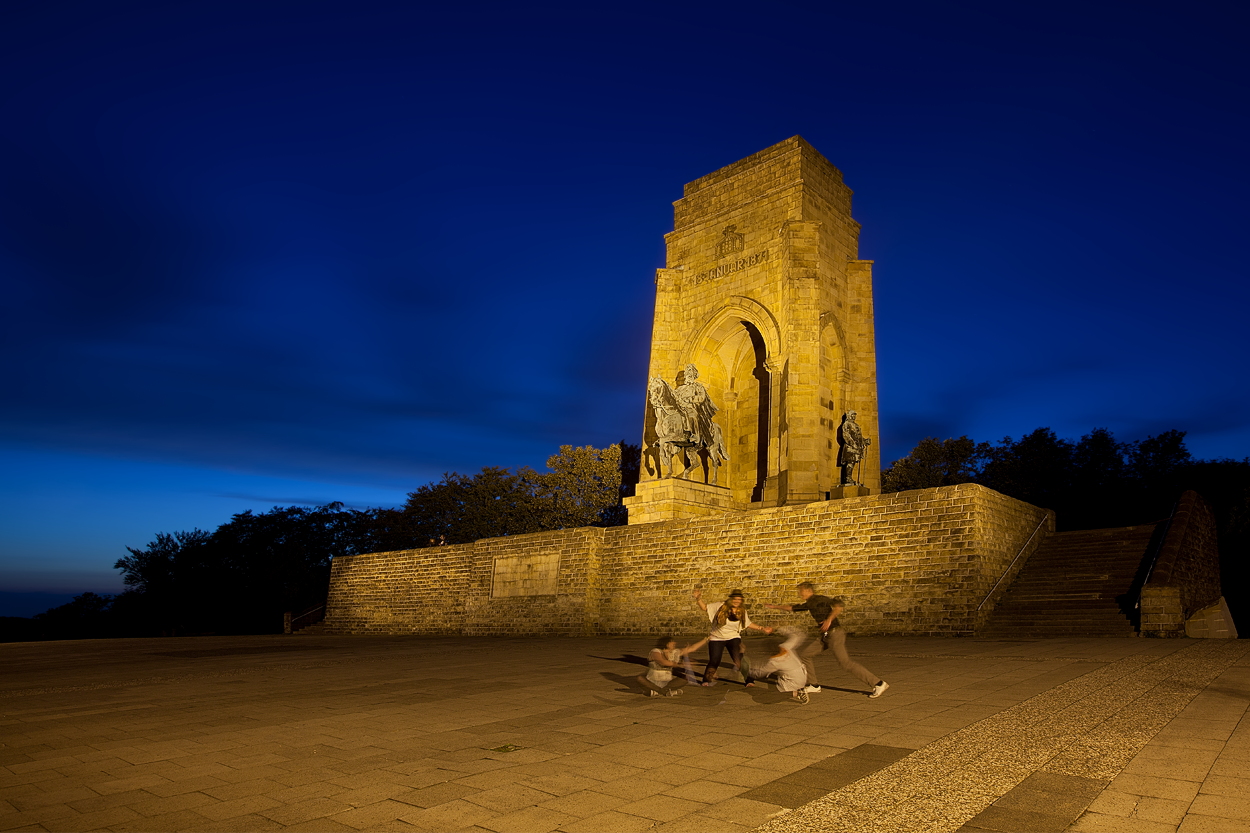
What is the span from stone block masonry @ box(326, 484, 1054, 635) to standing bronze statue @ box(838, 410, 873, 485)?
208 inches

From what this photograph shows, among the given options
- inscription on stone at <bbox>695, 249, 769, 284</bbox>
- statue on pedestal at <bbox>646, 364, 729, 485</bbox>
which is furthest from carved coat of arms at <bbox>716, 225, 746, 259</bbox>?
statue on pedestal at <bbox>646, 364, 729, 485</bbox>

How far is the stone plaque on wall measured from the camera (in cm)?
1833

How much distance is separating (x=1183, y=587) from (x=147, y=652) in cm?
1733

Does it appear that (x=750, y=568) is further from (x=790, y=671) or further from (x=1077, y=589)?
(x=790, y=671)

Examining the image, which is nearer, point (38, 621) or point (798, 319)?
point (798, 319)

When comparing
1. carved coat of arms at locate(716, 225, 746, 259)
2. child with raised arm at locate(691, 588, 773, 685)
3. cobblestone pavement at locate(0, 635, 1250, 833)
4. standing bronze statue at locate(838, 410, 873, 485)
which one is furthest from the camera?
carved coat of arms at locate(716, 225, 746, 259)

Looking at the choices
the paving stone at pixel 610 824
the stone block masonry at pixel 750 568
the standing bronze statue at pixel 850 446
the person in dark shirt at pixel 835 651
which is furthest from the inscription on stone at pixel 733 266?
the paving stone at pixel 610 824

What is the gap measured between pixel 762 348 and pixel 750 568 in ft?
34.4

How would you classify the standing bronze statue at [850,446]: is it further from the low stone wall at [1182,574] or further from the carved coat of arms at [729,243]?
the low stone wall at [1182,574]

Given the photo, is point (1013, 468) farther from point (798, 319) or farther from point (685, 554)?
point (685, 554)

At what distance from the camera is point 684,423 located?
2044 cm

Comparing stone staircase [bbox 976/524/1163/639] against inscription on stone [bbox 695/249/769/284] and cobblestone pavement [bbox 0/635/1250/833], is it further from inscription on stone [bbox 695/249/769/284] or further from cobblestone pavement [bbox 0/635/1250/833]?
inscription on stone [bbox 695/249/769/284]

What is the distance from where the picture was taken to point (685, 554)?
16.1m

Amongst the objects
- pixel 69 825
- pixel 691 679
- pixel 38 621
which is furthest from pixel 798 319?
pixel 38 621
